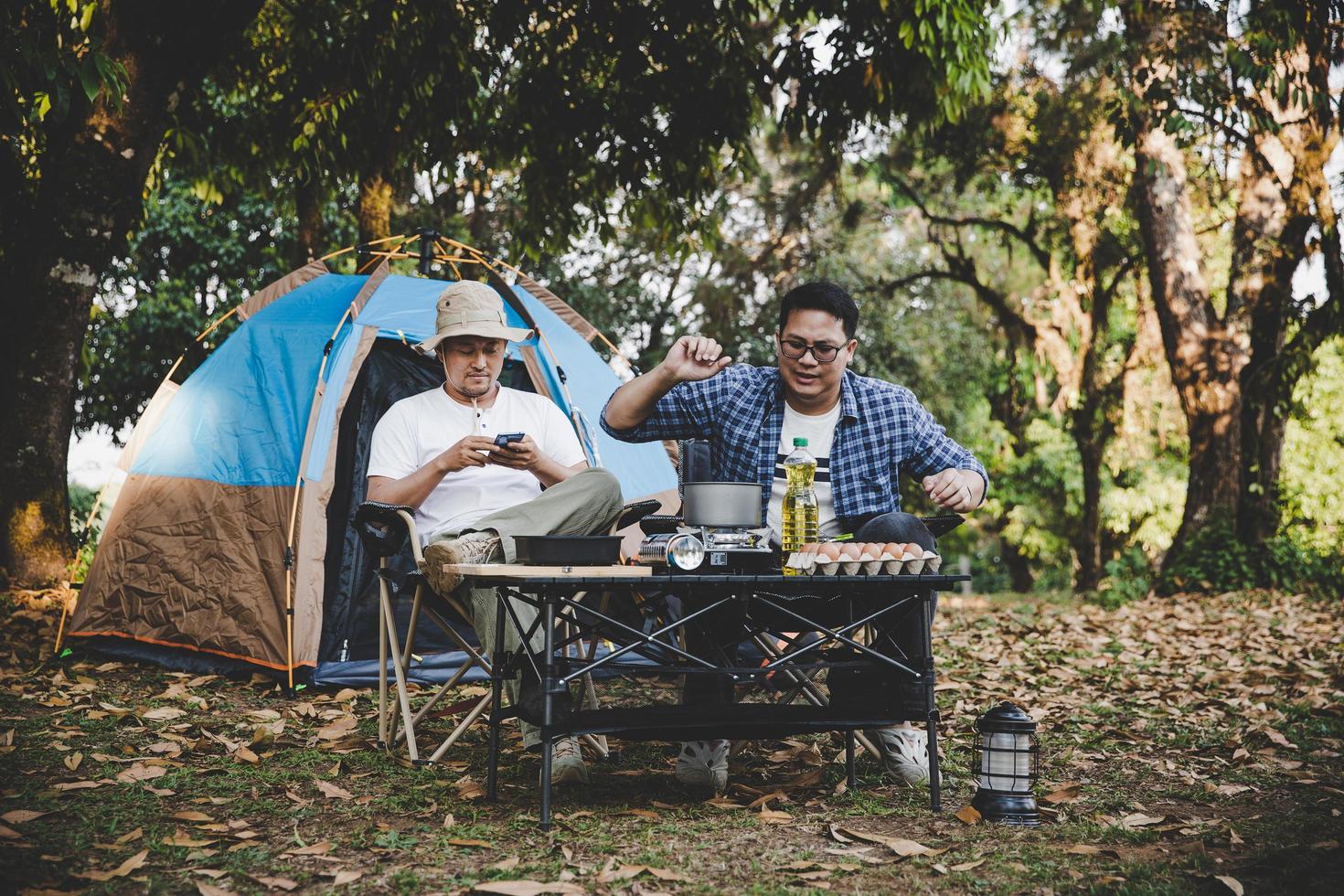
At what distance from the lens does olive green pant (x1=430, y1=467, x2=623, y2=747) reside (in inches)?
106

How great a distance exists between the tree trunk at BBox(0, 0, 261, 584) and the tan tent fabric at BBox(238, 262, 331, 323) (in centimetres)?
86

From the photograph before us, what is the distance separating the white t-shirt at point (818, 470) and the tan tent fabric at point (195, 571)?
6.75 ft

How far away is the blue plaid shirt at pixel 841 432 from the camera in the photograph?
3.04 metres

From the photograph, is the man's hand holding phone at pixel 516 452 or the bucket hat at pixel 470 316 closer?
the man's hand holding phone at pixel 516 452

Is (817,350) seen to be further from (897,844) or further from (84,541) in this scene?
(84,541)

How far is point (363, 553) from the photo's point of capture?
4477mm

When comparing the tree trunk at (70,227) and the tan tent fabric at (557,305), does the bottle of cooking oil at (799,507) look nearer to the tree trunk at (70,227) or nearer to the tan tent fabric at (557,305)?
the tan tent fabric at (557,305)

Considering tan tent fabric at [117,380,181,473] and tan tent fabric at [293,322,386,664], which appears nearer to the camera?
tan tent fabric at [293,322,386,664]

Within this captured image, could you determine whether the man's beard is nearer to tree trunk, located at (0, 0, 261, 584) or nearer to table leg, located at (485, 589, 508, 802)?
table leg, located at (485, 589, 508, 802)

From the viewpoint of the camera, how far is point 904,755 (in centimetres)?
283

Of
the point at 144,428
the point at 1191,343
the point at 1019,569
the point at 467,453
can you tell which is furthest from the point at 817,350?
the point at 1019,569

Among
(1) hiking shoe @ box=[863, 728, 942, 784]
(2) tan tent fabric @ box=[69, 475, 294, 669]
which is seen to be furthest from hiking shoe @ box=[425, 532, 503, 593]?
(2) tan tent fabric @ box=[69, 475, 294, 669]

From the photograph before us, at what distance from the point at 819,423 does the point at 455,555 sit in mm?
1097

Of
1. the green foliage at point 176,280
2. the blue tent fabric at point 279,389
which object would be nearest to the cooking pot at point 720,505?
the blue tent fabric at point 279,389
